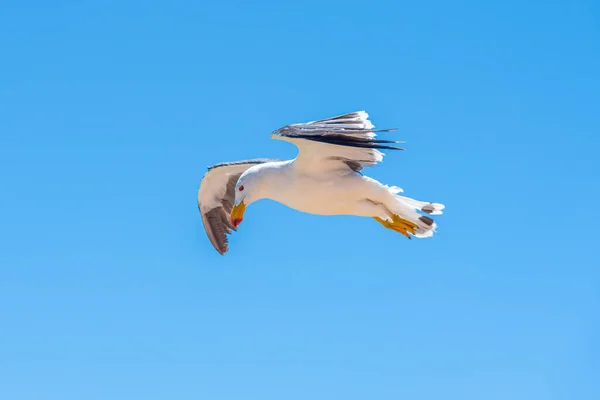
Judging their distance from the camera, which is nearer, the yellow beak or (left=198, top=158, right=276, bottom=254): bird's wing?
the yellow beak

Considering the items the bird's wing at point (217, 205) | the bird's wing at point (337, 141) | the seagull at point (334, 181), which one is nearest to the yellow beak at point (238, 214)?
the seagull at point (334, 181)

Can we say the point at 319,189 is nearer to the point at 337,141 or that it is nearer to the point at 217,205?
the point at 337,141

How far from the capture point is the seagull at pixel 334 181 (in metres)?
13.9

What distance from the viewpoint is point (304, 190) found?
14.6 m

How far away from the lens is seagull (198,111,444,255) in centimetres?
1388

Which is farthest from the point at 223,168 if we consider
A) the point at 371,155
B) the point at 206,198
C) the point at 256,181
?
the point at 371,155

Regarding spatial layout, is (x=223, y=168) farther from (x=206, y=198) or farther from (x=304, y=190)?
(x=304, y=190)

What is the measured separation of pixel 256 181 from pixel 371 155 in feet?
5.81

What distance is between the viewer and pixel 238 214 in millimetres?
15109

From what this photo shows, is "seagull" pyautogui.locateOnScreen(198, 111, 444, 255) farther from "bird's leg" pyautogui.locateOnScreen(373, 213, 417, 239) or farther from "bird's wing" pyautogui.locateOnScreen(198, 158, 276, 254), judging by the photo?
"bird's wing" pyautogui.locateOnScreen(198, 158, 276, 254)

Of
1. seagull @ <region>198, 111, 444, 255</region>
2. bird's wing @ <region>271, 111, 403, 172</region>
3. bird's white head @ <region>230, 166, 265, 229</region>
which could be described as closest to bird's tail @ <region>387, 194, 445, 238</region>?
seagull @ <region>198, 111, 444, 255</region>

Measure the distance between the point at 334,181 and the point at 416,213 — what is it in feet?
5.07

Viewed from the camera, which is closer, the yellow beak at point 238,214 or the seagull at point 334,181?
the seagull at point 334,181

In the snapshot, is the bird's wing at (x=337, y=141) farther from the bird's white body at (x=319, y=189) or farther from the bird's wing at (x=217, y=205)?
the bird's wing at (x=217, y=205)
